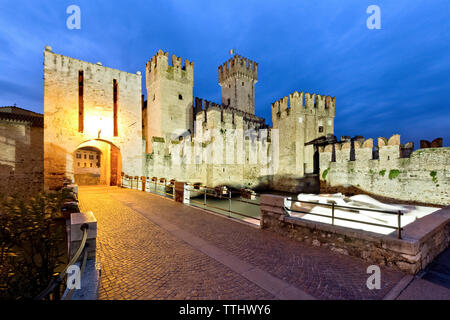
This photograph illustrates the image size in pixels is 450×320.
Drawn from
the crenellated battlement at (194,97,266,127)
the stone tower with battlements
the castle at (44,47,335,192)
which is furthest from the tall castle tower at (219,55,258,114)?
the stone tower with battlements

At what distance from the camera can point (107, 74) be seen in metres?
15.1

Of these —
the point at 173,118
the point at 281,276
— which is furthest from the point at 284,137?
the point at 281,276

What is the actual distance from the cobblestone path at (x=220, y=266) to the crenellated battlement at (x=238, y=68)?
4075 cm

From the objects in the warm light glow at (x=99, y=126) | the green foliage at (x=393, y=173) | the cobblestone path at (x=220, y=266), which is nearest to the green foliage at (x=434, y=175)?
the green foliage at (x=393, y=173)

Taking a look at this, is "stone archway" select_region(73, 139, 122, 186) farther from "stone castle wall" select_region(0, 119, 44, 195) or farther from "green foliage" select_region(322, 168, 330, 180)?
"green foliage" select_region(322, 168, 330, 180)

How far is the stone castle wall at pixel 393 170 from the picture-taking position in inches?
601

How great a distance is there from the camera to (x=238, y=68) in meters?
40.2

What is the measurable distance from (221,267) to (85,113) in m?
15.7

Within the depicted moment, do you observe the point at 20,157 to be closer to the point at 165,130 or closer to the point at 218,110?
the point at 165,130

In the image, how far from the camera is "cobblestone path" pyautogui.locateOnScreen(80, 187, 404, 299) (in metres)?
2.86

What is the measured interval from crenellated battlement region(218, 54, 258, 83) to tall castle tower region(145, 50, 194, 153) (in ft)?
45.0

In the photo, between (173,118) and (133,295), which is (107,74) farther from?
(133,295)
